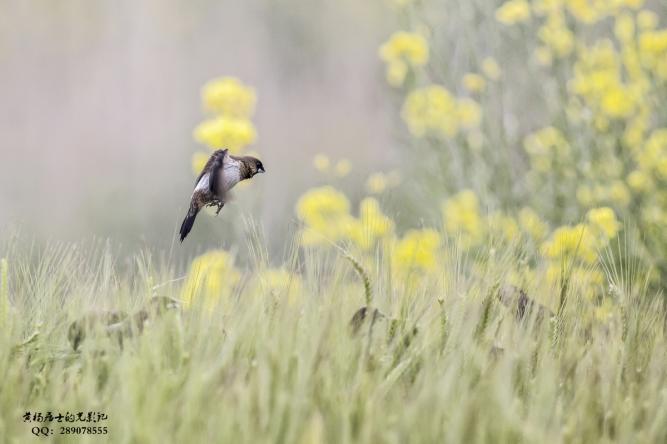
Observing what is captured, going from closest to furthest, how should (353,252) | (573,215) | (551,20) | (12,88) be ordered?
(353,252) → (573,215) → (551,20) → (12,88)

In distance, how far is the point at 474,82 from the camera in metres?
3.88

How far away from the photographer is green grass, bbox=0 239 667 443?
3.49 ft

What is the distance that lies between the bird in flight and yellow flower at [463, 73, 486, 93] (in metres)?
1.79

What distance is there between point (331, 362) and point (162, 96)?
514cm

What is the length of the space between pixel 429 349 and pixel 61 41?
536cm

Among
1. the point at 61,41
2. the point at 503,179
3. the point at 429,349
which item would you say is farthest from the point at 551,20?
the point at 61,41

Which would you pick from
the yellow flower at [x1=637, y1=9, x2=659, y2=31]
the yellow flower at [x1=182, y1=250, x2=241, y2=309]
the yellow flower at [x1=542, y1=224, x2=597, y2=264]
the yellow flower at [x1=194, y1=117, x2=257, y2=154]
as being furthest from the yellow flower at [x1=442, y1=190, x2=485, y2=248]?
the yellow flower at [x1=182, y1=250, x2=241, y2=309]

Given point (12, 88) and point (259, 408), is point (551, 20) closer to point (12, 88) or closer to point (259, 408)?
point (259, 408)

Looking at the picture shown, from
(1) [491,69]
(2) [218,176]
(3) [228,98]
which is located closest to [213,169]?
(2) [218,176]

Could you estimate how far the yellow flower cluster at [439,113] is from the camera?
377 centimetres

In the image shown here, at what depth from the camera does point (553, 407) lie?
45.0 inches

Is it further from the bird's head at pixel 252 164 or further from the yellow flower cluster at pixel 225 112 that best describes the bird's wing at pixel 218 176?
the yellow flower cluster at pixel 225 112

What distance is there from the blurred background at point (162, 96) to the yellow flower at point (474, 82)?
1615mm

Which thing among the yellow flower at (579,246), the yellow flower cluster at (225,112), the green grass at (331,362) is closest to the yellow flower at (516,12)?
the yellow flower cluster at (225,112)
